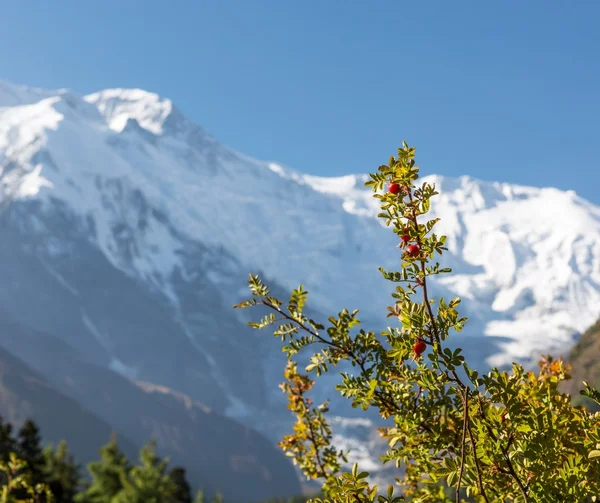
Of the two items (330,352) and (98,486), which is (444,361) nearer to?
(330,352)

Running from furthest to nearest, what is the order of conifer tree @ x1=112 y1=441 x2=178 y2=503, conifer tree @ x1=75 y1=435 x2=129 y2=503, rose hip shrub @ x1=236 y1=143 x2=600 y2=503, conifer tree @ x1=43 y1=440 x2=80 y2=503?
conifer tree @ x1=43 y1=440 x2=80 y2=503
conifer tree @ x1=75 y1=435 x2=129 y2=503
conifer tree @ x1=112 y1=441 x2=178 y2=503
rose hip shrub @ x1=236 y1=143 x2=600 y2=503

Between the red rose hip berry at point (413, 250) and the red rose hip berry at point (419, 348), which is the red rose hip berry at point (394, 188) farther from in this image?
the red rose hip berry at point (419, 348)

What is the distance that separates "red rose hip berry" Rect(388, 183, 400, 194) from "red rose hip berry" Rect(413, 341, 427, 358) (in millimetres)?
817

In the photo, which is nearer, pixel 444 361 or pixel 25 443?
pixel 444 361

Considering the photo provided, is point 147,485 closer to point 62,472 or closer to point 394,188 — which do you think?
point 62,472

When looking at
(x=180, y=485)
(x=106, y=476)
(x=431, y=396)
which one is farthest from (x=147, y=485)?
(x=431, y=396)

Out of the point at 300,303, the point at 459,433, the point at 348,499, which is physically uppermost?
the point at 300,303

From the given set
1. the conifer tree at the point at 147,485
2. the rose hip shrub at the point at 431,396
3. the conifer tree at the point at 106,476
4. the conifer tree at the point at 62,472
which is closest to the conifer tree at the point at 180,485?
the conifer tree at the point at 62,472

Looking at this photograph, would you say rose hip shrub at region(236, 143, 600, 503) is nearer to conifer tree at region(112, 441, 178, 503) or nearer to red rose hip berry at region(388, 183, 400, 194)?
red rose hip berry at region(388, 183, 400, 194)

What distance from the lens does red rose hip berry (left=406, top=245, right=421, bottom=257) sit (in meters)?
3.34

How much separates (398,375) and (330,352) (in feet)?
1.52

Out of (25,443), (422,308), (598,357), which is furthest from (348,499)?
(598,357)

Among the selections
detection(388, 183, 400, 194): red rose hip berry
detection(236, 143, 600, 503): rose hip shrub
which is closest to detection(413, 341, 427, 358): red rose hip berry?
detection(236, 143, 600, 503): rose hip shrub

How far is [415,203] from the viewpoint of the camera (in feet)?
10.9
